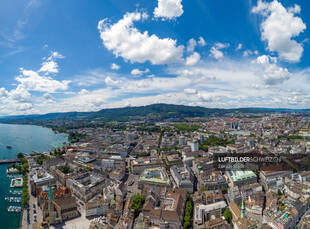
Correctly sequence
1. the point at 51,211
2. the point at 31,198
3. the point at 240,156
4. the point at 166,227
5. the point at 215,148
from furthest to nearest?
the point at 215,148
the point at 240,156
the point at 31,198
the point at 51,211
the point at 166,227

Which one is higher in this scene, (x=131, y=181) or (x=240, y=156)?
(x=240, y=156)

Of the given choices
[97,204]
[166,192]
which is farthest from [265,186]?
[97,204]

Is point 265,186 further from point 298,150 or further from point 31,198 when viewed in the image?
point 31,198

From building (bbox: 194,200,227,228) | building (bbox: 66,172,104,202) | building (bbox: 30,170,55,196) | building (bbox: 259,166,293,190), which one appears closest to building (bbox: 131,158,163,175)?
building (bbox: 66,172,104,202)

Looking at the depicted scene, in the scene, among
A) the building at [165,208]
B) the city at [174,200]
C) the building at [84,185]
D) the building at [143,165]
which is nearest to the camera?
the building at [165,208]

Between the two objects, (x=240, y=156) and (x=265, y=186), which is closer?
(x=265, y=186)

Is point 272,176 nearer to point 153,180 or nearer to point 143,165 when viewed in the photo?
point 153,180

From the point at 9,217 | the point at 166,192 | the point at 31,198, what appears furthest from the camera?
the point at 31,198

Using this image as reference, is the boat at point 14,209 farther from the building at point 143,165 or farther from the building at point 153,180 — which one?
the building at point 143,165

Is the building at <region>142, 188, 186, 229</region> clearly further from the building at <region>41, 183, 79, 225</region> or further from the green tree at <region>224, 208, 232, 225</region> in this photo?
the building at <region>41, 183, 79, 225</region>

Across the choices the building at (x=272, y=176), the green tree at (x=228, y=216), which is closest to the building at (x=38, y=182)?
the green tree at (x=228, y=216)
